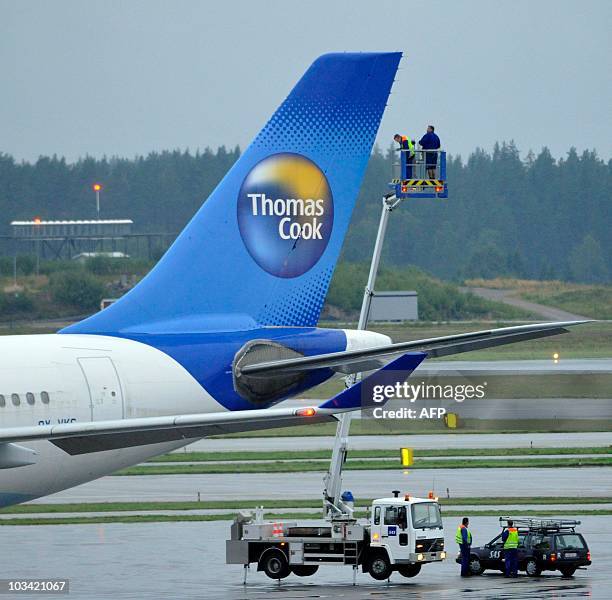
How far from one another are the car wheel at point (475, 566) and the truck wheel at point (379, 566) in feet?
7.00

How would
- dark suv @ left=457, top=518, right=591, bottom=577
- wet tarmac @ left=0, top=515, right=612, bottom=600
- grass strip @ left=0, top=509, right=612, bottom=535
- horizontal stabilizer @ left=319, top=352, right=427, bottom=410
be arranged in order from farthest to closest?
grass strip @ left=0, top=509, right=612, bottom=535 → dark suv @ left=457, top=518, right=591, bottom=577 → wet tarmac @ left=0, top=515, right=612, bottom=600 → horizontal stabilizer @ left=319, top=352, right=427, bottom=410

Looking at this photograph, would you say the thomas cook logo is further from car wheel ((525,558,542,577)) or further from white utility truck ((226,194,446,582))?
car wheel ((525,558,542,577))

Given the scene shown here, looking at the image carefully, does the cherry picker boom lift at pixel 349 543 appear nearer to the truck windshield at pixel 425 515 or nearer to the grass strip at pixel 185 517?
the truck windshield at pixel 425 515

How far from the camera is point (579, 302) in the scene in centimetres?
13262

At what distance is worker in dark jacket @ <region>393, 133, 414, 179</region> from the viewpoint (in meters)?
35.8

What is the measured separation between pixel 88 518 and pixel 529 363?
168 ft

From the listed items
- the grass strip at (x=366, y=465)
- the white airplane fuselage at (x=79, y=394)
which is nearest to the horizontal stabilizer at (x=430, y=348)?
the white airplane fuselage at (x=79, y=394)

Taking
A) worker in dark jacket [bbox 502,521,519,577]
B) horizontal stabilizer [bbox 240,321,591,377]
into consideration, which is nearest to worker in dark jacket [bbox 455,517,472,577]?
worker in dark jacket [bbox 502,521,519,577]

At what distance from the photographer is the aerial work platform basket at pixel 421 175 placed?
35.4 m

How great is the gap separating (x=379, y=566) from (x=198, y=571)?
4.31 meters

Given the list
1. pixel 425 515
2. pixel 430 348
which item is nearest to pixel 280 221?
pixel 430 348

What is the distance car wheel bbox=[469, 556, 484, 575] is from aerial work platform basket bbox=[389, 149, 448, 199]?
8763 mm

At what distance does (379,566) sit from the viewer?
106 ft

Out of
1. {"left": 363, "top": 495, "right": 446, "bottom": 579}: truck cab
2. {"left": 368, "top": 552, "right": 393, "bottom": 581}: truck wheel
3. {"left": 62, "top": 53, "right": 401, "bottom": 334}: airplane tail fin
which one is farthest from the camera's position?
{"left": 363, "top": 495, "right": 446, "bottom": 579}: truck cab
